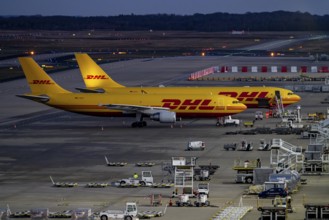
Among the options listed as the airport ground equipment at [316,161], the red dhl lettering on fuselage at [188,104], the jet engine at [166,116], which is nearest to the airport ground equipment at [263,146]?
the airport ground equipment at [316,161]

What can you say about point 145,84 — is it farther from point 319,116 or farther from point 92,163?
point 92,163

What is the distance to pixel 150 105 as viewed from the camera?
367 ft

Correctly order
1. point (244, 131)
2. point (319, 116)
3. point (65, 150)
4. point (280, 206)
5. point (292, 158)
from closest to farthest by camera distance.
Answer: point (280, 206) < point (292, 158) < point (65, 150) < point (244, 131) < point (319, 116)

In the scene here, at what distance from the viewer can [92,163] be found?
285 ft

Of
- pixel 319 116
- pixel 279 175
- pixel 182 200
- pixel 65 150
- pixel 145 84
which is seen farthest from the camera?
pixel 145 84

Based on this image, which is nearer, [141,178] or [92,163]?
[141,178]

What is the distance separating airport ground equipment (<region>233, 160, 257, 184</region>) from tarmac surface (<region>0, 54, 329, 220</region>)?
2.28 ft

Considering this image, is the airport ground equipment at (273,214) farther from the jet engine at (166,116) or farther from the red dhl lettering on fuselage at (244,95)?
the red dhl lettering on fuselage at (244,95)

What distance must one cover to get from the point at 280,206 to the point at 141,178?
56.3 ft

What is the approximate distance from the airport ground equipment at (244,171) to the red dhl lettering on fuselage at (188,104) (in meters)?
27.1

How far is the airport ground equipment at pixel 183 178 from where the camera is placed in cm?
7119

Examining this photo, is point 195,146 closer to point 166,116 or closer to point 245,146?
point 245,146

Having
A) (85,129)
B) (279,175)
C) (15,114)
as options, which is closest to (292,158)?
(279,175)

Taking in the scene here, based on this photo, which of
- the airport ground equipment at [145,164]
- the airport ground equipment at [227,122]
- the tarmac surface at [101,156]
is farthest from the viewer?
the airport ground equipment at [227,122]
